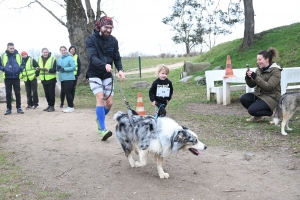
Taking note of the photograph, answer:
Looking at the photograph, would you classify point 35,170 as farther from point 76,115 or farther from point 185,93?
point 185,93

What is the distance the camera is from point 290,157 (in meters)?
4.68

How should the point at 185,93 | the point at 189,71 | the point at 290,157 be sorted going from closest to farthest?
the point at 290,157 < the point at 185,93 < the point at 189,71

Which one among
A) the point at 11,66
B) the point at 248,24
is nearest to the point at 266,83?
the point at 11,66

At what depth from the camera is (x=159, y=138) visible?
12.6 feet

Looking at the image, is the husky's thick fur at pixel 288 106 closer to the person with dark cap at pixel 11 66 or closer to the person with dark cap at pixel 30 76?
the person with dark cap at pixel 11 66

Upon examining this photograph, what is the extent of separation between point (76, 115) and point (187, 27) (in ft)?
105

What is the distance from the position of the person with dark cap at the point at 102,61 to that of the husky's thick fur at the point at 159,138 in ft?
4.06

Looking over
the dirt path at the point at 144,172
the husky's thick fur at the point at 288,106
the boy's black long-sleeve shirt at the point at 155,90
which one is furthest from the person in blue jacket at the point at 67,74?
the husky's thick fur at the point at 288,106

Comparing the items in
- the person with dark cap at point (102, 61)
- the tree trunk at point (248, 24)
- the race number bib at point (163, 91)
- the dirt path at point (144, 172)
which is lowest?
the dirt path at point (144, 172)

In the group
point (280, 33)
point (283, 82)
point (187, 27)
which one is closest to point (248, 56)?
point (280, 33)

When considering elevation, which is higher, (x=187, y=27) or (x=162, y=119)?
(x=187, y=27)

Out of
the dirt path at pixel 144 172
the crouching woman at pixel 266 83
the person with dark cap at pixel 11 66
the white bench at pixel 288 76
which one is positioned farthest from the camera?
the person with dark cap at pixel 11 66

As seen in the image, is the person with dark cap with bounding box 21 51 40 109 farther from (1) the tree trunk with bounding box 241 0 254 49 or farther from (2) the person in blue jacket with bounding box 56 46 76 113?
(1) the tree trunk with bounding box 241 0 254 49

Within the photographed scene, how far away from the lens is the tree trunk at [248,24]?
15.2m
